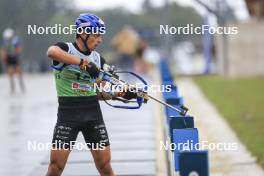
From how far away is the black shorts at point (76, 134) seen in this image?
725 cm

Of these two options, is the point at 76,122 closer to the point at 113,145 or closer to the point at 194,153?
the point at 194,153

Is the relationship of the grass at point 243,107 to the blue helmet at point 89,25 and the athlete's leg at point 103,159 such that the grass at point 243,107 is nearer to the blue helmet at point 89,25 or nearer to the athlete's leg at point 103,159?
the athlete's leg at point 103,159

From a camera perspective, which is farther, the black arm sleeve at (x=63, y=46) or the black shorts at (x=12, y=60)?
the black shorts at (x=12, y=60)

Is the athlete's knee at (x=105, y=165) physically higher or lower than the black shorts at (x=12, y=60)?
lower

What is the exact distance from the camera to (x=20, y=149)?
12.2 meters

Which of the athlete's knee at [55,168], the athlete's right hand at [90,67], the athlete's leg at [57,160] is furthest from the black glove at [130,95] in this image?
the athlete's knee at [55,168]

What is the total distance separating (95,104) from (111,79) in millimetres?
319

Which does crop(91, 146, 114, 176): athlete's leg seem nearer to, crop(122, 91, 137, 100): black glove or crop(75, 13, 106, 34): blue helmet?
crop(122, 91, 137, 100): black glove

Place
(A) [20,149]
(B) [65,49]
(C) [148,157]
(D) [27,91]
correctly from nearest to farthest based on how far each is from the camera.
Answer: (B) [65,49] < (C) [148,157] < (A) [20,149] < (D) [27,91]

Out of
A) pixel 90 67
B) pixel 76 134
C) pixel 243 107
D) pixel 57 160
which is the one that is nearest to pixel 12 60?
pixel 243 107

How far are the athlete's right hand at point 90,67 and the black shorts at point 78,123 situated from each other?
17.1 inches

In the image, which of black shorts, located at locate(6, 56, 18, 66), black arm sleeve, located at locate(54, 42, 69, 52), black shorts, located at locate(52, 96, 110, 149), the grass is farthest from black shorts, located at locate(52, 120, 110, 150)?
black shorts, located at locate(6, 56, 18, 66)

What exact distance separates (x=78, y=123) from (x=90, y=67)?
63cm

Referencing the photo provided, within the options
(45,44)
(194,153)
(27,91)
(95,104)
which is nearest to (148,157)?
(95,104)
